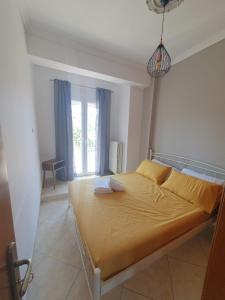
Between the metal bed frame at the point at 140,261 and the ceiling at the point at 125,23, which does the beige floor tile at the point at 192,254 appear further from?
the ceiling at the point at 125,23

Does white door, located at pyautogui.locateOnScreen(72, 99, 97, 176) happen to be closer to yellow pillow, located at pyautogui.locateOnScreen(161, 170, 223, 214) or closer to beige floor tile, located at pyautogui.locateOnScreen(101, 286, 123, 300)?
yellow pillow, located at pyautogui.locateOnScreen(161, 170, 223, 214)

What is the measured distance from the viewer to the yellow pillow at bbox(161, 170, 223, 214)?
5.82ft

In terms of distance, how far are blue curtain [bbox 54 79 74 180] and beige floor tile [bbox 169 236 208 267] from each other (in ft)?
8.47

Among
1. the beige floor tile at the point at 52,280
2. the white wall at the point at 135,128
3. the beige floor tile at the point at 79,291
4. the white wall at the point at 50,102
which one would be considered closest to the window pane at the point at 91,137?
the white wall at the point at 50,102

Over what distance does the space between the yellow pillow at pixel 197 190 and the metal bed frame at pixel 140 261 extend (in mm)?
228

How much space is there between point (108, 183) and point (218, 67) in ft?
7.58

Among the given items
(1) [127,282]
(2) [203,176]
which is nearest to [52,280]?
(1) [127,282]

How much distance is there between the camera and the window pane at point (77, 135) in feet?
11.5

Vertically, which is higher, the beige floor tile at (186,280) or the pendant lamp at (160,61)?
the pendant lamp at (160,61)

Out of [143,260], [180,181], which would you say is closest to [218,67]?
[180,181]

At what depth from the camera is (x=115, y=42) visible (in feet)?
7.52

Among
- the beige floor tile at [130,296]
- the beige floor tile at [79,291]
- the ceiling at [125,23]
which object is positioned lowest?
the beige floor tile at [79,291]

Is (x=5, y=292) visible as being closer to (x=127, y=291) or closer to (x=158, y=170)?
(x=127, y=291)

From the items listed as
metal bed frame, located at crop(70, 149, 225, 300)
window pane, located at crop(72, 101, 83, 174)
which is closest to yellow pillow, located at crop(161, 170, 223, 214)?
metal bed frame, located at crop(70, 149, 225, 300)
